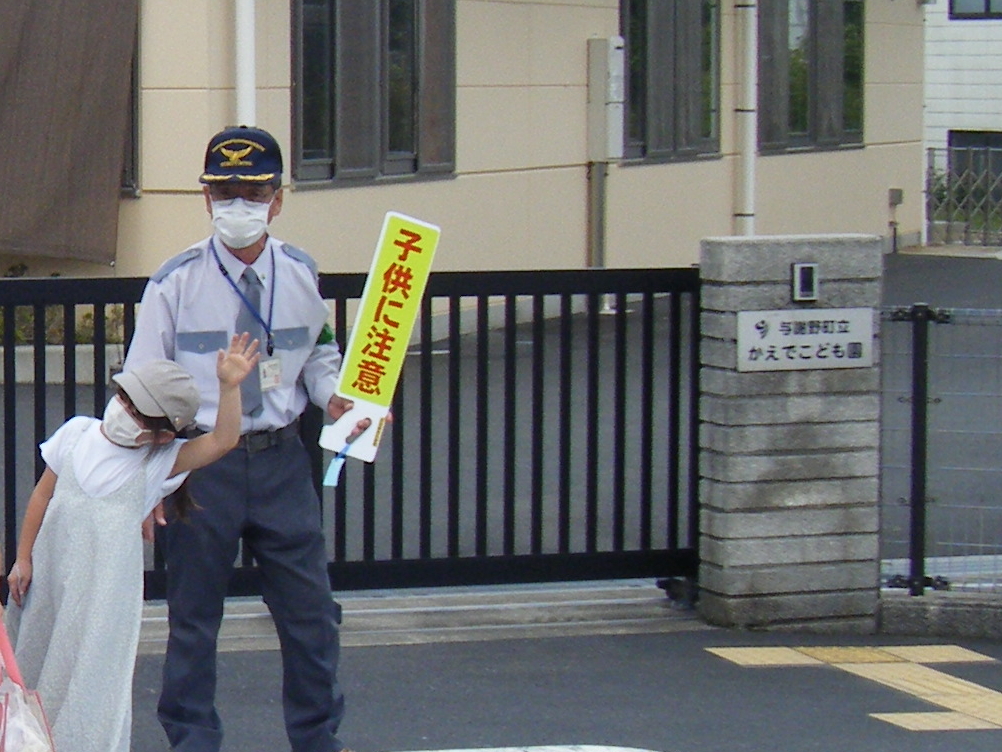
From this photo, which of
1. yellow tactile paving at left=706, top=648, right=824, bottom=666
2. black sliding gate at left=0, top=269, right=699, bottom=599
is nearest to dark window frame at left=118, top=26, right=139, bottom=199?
black sliding gate at left=0, top=269, right=699, bottom=599

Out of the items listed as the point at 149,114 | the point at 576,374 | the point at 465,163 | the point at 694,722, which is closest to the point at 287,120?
the point at 149,114

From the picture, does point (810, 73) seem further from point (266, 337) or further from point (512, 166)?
point (266, 337)

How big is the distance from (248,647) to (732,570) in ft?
6.06

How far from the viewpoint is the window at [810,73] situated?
21953 mm

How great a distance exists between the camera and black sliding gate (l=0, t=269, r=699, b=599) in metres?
6.85

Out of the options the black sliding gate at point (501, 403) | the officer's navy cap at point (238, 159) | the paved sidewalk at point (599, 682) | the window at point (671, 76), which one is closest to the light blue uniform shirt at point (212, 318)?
the officer's navy cap at point (238, 159)

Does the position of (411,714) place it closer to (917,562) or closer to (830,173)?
(917,562)

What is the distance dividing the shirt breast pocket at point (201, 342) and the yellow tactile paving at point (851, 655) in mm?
2845

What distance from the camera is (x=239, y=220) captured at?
16.5ft

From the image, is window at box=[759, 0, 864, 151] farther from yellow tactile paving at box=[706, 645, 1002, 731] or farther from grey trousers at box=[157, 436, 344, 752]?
grey trousers at box=[157, 436, 344, 752]

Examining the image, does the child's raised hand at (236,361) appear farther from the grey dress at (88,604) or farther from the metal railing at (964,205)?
the metal railing at (964,205)

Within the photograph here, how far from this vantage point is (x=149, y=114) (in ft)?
46.4

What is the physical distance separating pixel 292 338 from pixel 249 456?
1.13 feet

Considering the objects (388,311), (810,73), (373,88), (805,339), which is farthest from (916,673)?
(810,73)
